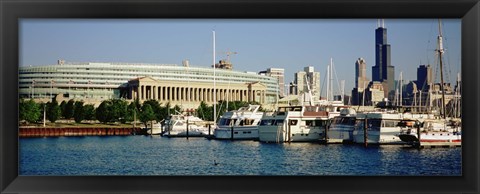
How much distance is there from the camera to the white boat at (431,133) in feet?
50.7

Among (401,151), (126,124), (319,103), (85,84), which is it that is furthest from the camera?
(85,84)

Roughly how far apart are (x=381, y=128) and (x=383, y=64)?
6.85ft

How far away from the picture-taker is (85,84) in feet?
98.4

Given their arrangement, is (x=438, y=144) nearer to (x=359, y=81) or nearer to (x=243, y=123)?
(x=359, y=81)

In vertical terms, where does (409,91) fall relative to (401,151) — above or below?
above

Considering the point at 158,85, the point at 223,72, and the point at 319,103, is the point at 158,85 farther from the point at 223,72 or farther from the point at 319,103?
the point at 319,103

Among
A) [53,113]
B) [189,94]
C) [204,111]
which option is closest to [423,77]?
[204,111]

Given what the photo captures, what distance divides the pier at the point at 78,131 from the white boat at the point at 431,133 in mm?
11435

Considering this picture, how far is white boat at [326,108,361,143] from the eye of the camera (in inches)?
691

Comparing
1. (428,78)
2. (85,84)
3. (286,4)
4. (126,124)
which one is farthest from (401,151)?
(85,84)

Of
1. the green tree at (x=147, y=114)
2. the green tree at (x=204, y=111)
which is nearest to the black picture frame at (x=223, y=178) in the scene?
the green tree at (x=204, y=111)

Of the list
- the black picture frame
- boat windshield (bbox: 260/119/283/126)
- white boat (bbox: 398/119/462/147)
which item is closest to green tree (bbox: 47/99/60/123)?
boat windshield (bbox: 260/119/283/126)

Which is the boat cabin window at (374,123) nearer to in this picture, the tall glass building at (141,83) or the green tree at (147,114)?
the tall glass building at (141,83)

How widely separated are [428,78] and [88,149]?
884 cm
